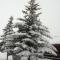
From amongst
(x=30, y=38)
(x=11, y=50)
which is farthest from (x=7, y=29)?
(x=30, y=38)

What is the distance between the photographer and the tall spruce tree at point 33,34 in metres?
14.1

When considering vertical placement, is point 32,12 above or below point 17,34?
above

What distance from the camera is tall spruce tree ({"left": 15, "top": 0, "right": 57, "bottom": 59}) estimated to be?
14.1 m

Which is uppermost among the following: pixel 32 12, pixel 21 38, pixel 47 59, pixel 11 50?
pixel 32 12

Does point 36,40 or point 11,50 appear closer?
point 36,40

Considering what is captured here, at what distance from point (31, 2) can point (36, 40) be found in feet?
10.1

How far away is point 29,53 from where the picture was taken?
Result: 1388cm

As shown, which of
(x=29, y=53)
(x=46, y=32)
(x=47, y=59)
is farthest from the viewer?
(x=47, y=59)

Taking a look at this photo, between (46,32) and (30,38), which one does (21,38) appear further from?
(46,32)

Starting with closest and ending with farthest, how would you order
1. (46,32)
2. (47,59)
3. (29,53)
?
(29,53) → (46,32) → (47,59)

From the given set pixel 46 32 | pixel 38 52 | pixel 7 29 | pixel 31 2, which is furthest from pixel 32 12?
pixel 7 29

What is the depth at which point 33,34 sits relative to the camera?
1423 centimetres

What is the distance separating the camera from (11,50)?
1551 cm

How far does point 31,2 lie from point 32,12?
→ 0.79 meters
